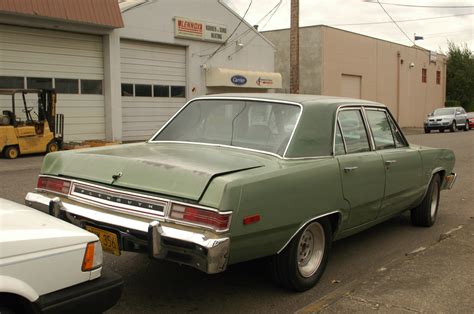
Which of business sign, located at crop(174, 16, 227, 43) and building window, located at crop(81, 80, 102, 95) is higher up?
business sign, located at crop(174, 16, 227, 43)

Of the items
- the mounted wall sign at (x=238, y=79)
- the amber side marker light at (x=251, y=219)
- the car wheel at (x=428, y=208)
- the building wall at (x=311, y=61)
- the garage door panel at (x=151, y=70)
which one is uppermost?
the building wall at (x=311, y=61)

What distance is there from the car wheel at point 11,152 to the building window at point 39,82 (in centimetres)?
381

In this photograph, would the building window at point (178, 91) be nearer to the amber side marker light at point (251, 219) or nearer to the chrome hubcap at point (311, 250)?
the chrome hubcap at point (311, 250)

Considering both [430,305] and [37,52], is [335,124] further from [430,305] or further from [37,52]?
[37,52]

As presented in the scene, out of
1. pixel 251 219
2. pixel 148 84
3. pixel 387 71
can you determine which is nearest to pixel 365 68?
pixel 387 71

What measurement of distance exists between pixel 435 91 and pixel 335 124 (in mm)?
44270

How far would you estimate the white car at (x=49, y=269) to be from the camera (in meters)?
2.42

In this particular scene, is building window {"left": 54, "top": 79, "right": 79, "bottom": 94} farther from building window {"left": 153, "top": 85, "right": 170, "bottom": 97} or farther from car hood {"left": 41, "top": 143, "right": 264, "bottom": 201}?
car hood {"left": 41, "top": 143, "right": 264, "bottom": 201}

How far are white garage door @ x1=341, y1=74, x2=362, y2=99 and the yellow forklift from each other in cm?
2054

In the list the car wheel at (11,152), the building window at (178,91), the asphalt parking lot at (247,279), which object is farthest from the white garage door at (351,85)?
the asphalt parking lot at (247,279)

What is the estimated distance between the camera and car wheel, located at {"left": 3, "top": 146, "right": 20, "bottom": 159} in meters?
14.5

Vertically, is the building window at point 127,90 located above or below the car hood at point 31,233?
above

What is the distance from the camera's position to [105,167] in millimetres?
3924

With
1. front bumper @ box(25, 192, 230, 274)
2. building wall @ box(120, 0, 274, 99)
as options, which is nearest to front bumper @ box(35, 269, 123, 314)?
front bumper @ box(25, 192, 230, 274)
